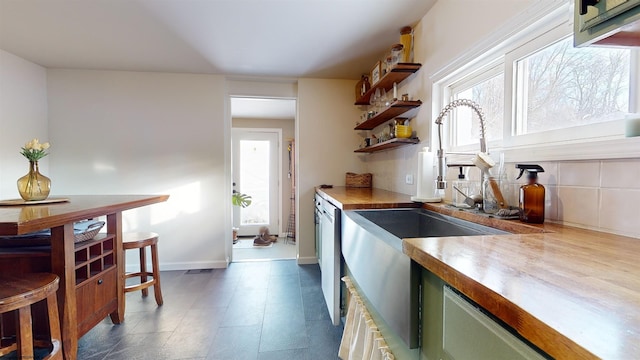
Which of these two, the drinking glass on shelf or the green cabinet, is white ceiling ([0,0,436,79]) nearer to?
the drinking glass on shelf

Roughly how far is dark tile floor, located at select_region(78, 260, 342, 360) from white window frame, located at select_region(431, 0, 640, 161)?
1.56 meters

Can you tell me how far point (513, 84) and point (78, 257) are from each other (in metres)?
2.69

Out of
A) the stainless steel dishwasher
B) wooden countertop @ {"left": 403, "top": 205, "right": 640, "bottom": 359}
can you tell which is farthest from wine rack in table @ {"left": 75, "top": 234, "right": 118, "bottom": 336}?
wooden countertop @ {"left": 403, "top": 205, "right": 640, "bottom": 359}

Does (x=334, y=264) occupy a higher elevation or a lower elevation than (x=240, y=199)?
lower

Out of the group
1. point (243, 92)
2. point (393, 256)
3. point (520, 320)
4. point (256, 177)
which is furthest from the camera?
point (256, 177)

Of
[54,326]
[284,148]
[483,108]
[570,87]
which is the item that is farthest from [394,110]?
[284,148]

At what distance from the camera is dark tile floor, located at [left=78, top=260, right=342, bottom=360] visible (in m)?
1.66

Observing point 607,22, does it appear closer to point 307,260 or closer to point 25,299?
point 25,299

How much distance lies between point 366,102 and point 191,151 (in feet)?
7.04

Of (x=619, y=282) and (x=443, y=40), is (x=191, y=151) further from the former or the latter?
(x=619, y=282)

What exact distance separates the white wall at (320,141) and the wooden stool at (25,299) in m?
2.28

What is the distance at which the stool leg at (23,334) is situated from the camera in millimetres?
1111

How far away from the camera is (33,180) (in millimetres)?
1631

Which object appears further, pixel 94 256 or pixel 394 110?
pixel 394 110
